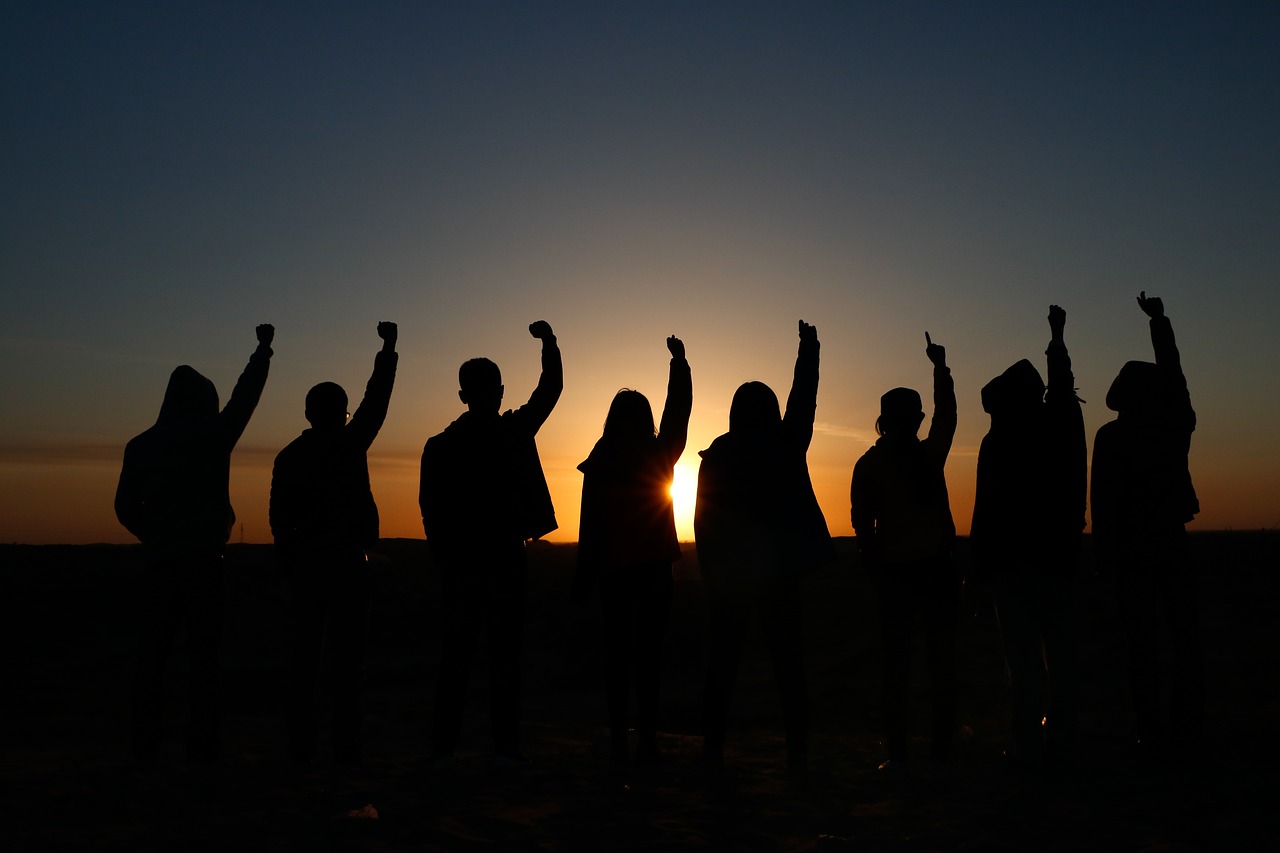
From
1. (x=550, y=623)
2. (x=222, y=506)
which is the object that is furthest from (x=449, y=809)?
(x=550, y=623)

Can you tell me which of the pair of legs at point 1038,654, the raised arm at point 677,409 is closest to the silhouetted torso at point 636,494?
the raised arm at point 677,409

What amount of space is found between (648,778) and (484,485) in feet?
5.81

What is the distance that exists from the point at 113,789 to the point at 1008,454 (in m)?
4.85

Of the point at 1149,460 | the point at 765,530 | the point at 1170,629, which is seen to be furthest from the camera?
the point at 1149,460

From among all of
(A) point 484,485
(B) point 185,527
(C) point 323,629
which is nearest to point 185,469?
(B) point 185,527

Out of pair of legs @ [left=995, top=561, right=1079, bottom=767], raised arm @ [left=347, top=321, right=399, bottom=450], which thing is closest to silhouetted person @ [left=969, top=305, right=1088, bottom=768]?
pair of legs @ [left=995, top=561, right=1079, bottom=767]

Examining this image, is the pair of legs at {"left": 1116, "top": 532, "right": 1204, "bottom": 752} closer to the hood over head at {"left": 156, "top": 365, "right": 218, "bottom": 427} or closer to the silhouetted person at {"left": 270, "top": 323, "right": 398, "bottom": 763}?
the silhouetted person at {"left": 270, "top": 323, "right": 398, "bottom": 763}

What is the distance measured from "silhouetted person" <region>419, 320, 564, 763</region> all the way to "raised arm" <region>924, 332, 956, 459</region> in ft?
7.01

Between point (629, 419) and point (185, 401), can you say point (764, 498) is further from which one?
point (185, 401)

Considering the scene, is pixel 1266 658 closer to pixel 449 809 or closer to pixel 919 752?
pixel 919 752

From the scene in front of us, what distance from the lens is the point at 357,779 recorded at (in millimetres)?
5254

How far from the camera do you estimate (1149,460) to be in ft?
18.4

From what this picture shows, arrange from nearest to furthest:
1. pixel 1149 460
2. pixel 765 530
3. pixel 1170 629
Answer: pixel 765 530 → pixel 1170 629 → pixel 1149 460

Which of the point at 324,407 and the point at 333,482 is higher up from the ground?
the point at 324,407
